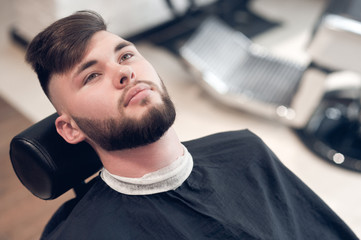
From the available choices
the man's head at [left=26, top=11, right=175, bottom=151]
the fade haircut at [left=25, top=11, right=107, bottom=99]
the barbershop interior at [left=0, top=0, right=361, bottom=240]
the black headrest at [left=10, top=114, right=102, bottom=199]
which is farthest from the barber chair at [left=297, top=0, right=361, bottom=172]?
the black headrest at [left=10, top=114, right=102, bottom=199]

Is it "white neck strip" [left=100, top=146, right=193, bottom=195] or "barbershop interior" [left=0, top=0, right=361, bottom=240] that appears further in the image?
"barbershop interior" [left=0, top=0, right=361, bottom=240]

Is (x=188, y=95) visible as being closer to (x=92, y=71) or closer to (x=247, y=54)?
(x=247, y=54)

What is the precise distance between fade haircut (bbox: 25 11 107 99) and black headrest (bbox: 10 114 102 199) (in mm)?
145

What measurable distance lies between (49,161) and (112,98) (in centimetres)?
23

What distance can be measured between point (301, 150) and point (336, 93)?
1.92 ft

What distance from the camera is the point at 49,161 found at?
963 millimetres

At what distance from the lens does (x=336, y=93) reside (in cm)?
245

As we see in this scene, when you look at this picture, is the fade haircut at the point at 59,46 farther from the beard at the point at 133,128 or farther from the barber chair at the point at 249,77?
the barber chair at the point at 249,77

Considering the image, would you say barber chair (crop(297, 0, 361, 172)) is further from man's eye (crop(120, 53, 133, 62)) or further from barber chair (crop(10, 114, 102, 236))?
barber chair (crop(10, 114, 102, 236))

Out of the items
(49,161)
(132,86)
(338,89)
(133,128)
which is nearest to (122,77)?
(132,86)

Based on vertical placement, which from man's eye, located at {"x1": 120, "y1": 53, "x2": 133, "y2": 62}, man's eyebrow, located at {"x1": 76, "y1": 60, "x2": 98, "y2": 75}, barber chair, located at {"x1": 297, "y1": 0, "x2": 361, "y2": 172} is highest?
man's eyebrow, located at {"x1": 76, "y1": 60, "x2": 98, "y2": 75}

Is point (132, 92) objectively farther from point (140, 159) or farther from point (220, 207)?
point (220, 207)

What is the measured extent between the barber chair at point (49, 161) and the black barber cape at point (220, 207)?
6 cm

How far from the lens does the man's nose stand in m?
1.00
